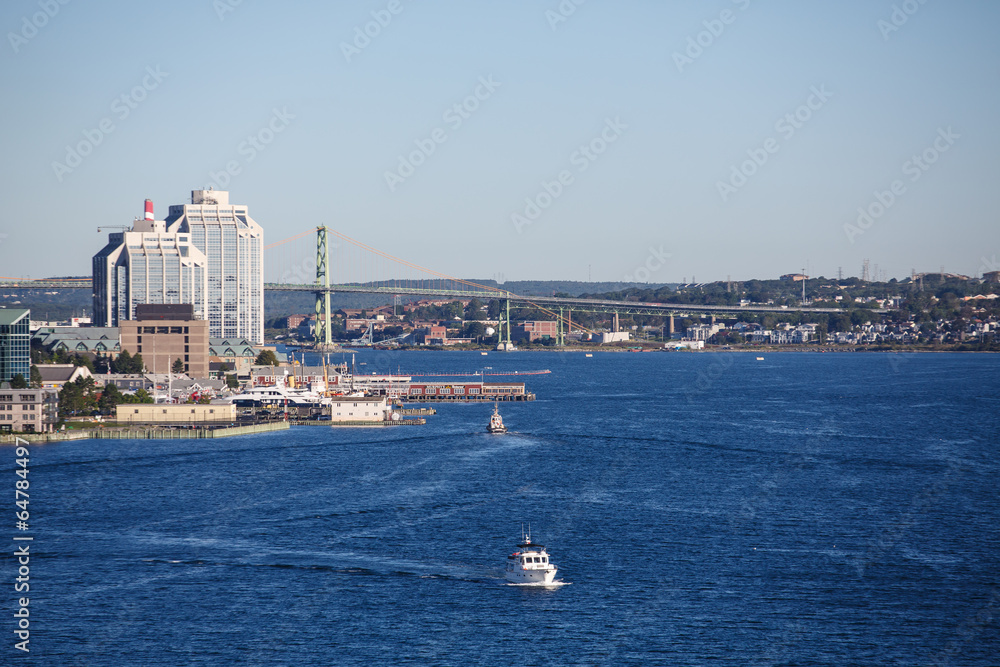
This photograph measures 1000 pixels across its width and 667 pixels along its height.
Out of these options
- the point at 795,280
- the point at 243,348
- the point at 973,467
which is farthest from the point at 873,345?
the point at 973,467

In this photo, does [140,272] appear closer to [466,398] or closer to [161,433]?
[466,398]

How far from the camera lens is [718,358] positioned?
347 ft

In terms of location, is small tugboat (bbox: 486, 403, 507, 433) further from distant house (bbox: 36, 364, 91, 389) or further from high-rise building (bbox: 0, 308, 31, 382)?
high-rise building (bbox: 0, 308, 31, 382)

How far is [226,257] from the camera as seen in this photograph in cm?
8406

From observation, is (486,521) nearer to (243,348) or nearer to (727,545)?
(727,545)

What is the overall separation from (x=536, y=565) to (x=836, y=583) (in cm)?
482

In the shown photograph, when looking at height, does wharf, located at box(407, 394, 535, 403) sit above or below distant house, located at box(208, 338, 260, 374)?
below

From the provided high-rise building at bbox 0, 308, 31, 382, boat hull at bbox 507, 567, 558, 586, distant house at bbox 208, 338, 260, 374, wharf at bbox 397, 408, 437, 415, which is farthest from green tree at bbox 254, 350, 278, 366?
boat hull at bbox 507, 567, 558, 586

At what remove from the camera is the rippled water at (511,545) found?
1525 cm

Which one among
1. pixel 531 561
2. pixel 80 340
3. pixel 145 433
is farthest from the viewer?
pixel 80 340

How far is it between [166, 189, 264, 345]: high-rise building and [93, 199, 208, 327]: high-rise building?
15.4ft

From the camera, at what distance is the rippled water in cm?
1525

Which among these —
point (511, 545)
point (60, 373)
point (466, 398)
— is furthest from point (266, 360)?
point (511, 545)

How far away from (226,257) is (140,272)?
10.0 metres
